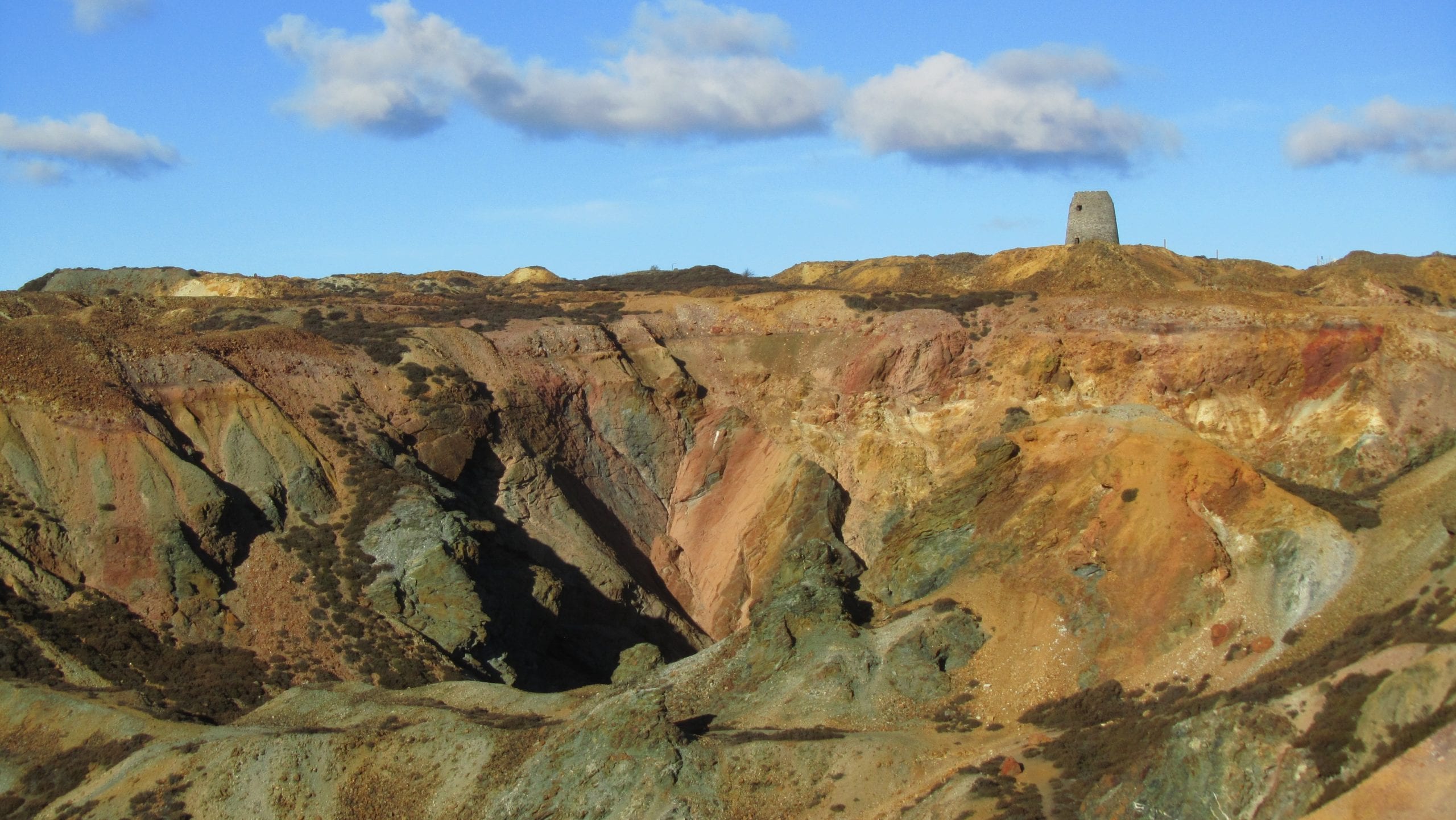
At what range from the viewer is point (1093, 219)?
215 ft

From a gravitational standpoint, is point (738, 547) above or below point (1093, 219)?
below

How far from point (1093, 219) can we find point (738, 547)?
29946 mm

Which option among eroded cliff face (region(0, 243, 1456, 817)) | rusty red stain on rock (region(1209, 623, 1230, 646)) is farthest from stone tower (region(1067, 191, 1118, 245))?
rusty red stain on rock (region(1209, 623, 1230, 646))

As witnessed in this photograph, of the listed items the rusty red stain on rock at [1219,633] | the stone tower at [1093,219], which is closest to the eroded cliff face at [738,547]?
the rusty red stain on rock at [1219,633]

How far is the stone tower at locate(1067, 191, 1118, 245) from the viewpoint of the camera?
65.5 metres

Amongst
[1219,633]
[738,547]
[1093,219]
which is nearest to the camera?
[1219,633]

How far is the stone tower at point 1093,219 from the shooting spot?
Result: 65500mm

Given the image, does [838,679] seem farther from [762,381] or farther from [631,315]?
[631,315]

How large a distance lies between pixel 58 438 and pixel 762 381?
938 inches

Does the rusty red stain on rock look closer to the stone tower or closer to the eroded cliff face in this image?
the eroded cliff face

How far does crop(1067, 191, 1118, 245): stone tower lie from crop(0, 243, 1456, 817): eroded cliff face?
25.4ft

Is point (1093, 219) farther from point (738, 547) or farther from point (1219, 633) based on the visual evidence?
point (1219, 633)

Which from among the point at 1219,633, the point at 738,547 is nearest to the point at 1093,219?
the point at 738,547

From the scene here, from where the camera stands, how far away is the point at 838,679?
33.0m
